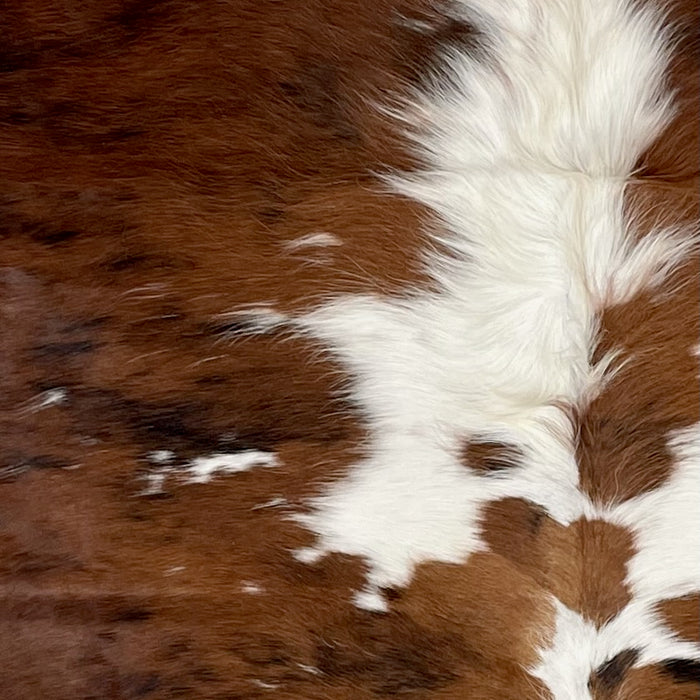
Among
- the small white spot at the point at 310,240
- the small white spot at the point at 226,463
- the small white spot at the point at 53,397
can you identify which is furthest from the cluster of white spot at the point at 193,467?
the small white spot at the point at 310,240

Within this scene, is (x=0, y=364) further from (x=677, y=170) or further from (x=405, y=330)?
(x=677, y=170)

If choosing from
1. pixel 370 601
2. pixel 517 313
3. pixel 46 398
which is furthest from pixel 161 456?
pixel 517 313

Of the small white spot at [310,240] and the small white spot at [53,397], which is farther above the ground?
the small white spot at [310,240]

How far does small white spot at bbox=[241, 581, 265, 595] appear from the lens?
2.67 ft

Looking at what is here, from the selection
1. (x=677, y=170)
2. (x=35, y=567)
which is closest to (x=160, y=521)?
(x=35, y=567)

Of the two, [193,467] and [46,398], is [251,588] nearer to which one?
[193,467]

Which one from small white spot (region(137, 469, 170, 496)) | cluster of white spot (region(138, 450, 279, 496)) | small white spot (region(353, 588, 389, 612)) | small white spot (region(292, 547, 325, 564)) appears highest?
cluster of white spot (region(138, 450, 279, 496))

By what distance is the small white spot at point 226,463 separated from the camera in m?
0.80

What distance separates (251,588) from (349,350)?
0.88 feet

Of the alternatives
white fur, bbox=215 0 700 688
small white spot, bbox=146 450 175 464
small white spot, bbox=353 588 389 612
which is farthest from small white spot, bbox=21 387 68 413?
small white spot, bbox=353 588 389 612

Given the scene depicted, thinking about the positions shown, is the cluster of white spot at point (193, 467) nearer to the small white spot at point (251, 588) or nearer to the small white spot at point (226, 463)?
the small white spot at point (226, 463)

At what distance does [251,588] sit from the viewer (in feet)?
2.68

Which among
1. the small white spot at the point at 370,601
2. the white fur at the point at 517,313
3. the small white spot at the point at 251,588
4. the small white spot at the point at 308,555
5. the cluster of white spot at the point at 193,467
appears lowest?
the small white spot at the point at 251,588

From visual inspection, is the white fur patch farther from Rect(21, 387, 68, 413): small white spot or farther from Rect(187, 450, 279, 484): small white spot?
Rect(21, 387, 68, 413): small white spot
